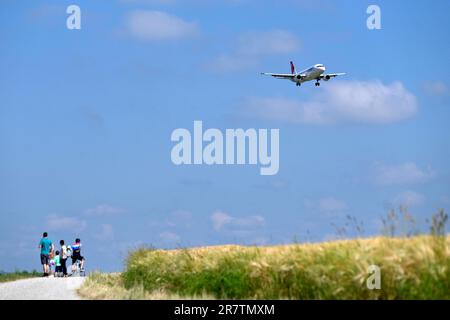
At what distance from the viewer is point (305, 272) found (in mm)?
18125

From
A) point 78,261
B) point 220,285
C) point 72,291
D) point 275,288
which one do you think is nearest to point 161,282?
point 72,291

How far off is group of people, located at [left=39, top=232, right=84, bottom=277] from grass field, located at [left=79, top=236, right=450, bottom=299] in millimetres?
12538

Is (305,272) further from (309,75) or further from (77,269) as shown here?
(309,75)

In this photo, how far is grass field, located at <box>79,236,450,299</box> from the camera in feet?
50.3

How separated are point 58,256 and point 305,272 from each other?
23.2 meters

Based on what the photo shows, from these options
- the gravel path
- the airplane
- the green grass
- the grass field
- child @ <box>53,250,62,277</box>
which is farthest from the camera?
the airplane

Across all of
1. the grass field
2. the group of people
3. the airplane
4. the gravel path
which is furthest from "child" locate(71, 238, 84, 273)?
the airplane

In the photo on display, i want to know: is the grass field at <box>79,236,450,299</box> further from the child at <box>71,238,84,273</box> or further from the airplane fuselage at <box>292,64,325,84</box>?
→ the airplane fuselage at <box>292,64,325,84</box>

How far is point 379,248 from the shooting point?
16312mm

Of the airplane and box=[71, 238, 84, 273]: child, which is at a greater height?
the airplane

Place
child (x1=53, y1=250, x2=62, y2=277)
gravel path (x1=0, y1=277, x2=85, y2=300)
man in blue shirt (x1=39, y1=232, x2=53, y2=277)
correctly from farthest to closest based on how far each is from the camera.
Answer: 1. child (x1=53, y1=250, x2=62, y2=277)
2. man in blue shirt (x1=39, y1=232, x2=53, y2=277)
3. gravel path (x1=0, y1=277, x2=85, y2=300)

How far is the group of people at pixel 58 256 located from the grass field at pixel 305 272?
1254 cm

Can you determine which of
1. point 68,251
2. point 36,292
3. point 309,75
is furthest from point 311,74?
point 36,292
